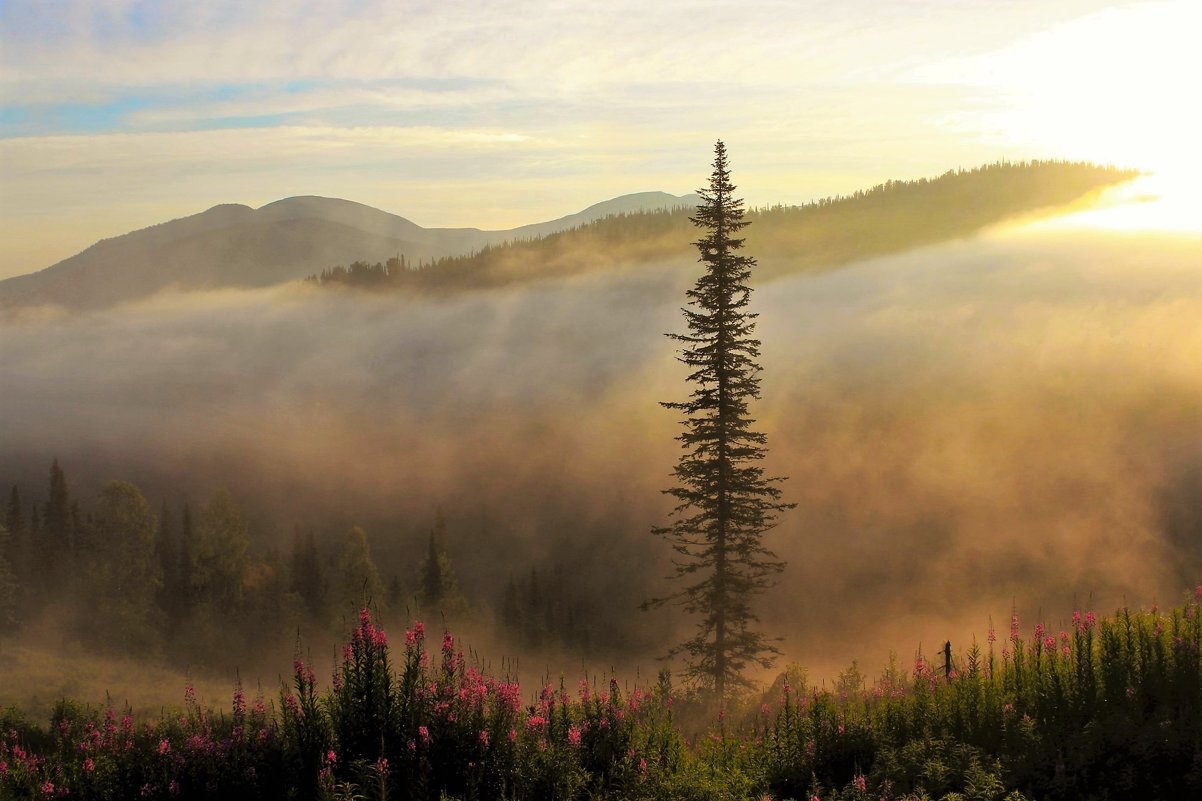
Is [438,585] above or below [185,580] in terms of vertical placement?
above

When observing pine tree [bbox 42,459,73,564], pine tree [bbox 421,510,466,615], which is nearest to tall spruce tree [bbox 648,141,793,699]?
pine tree [bbox 421,510,466,615]

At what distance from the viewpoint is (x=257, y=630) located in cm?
10606

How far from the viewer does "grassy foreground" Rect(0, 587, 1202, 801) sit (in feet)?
31.2

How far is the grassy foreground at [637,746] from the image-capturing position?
9.50 m

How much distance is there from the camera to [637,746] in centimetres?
1077

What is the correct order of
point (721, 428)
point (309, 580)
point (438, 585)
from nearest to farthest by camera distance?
point (721, 428), point (438, 585), point (309, 580)

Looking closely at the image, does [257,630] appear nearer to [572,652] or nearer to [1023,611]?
[572,652]

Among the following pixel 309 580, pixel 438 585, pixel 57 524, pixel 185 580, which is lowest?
pixel 309 580

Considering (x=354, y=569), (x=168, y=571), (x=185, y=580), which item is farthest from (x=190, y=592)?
(x=354, y=569)

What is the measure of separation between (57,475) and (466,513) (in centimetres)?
7501

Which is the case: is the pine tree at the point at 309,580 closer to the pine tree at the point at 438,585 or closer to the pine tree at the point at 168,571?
the pine tree at the point at 168,571

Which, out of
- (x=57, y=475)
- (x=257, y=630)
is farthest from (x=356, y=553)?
(x=57, y=475)

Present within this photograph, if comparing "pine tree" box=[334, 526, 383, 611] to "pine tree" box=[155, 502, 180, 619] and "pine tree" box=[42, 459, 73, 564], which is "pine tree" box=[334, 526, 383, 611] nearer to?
"pine tree" box=[155, 502, 180, 619]

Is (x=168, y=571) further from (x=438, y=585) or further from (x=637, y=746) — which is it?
(x=637, y=746)
